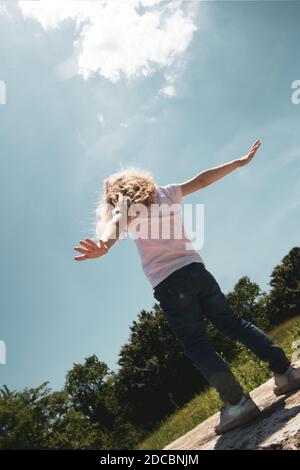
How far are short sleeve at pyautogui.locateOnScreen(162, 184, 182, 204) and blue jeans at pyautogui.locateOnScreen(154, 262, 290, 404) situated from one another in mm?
741

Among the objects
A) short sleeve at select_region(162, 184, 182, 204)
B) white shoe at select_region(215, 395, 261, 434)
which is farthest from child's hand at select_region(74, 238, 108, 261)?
white shoe at select_region(215, 395, 261, 434)

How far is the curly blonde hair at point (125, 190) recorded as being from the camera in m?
3.44

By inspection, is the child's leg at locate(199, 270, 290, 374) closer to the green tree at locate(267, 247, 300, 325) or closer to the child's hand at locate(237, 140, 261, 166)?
the child's hand at locate(237, 140, 261, 166)

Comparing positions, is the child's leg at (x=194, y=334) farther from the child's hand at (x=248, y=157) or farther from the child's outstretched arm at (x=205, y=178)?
the child's hand at (x=248, y=157)

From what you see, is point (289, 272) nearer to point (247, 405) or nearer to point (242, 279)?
point (242, 279)

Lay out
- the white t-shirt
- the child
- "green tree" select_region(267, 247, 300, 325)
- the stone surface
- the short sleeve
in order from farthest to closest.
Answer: "green tree" select_region(267, 247, 300, 325), the short sleeve, the white t-shirt, the child, the stone surface

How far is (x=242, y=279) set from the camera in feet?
207

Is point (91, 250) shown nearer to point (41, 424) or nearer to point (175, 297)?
point (175, 297)

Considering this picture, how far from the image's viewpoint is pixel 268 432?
95.8 inches

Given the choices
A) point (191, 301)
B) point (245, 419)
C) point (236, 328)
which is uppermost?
point (191, 301)

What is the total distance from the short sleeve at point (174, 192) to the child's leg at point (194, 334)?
0.97 metres

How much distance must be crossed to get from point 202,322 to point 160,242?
0.76m

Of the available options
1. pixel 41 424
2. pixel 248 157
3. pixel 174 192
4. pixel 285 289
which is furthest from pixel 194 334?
pixel 285 289

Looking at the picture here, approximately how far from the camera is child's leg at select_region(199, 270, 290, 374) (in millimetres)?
3168
